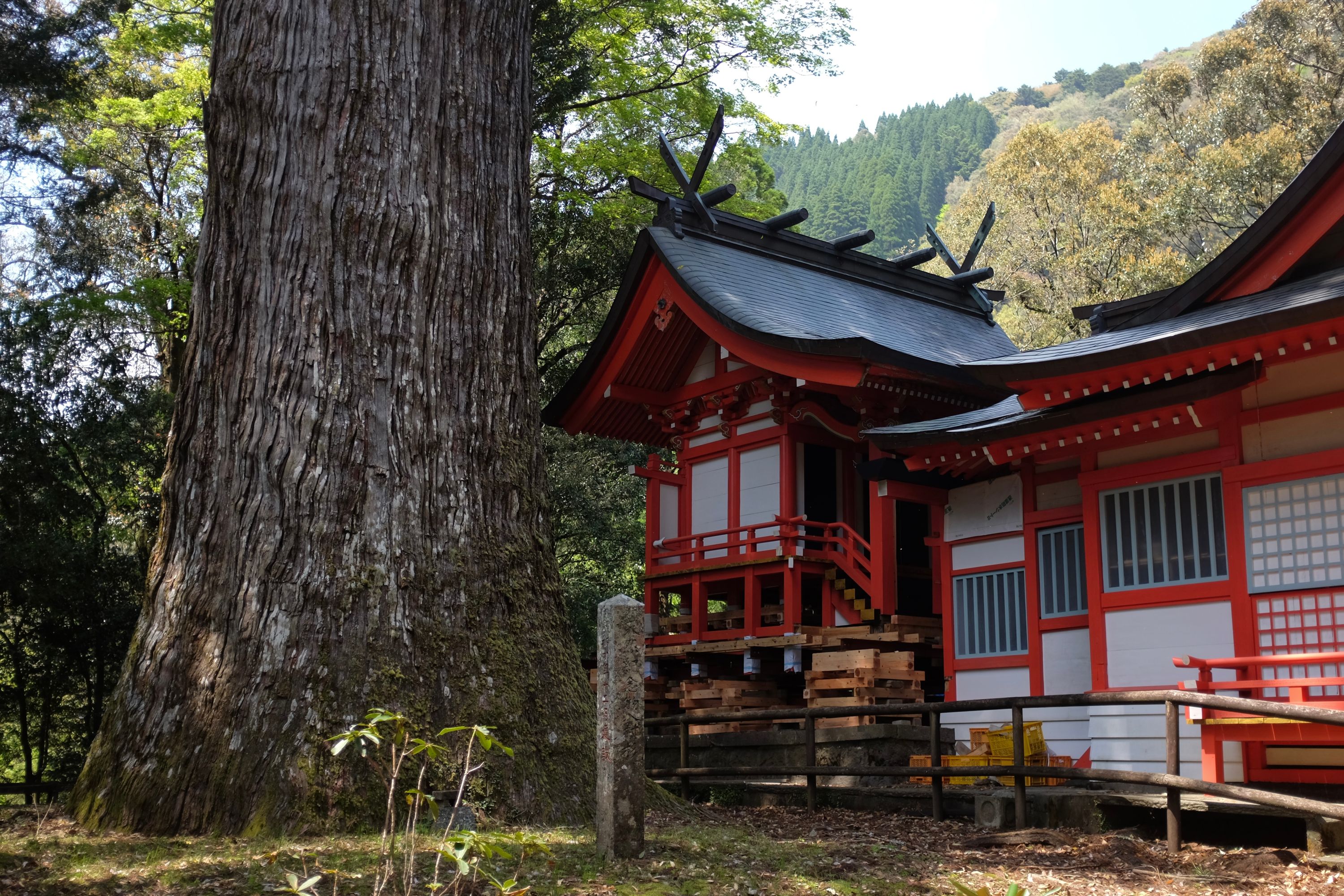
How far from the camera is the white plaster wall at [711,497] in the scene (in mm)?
14680

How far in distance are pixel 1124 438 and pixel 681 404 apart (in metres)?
6.80

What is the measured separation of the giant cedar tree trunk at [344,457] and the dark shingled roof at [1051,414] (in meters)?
4.75

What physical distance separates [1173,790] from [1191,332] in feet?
11.4

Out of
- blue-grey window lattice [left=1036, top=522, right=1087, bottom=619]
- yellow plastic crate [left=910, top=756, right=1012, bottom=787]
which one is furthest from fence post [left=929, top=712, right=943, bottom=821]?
blue-grey window lattice [left=1036, top=522, right=1087, bottom=619]

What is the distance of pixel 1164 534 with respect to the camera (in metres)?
9.39

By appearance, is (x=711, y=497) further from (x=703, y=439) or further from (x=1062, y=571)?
(x=1062, y=571)

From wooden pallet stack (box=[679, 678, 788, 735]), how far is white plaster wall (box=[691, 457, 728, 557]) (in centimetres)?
216

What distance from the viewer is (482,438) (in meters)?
6.60

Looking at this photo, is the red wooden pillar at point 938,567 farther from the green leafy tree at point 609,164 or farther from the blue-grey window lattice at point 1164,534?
the green leafy tree at point 609,164

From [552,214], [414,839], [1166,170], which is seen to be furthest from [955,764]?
[1166,170]

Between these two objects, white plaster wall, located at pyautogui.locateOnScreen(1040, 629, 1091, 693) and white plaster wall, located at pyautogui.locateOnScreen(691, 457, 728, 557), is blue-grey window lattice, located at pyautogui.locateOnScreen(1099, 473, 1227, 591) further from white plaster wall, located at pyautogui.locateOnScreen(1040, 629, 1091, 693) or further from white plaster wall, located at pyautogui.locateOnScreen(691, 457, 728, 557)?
white plaster wall, located at pyautogui.locateOnScreen(691, 457, 728, 557)

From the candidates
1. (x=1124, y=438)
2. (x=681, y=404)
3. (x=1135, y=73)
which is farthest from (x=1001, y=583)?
(x=1135, y=73)

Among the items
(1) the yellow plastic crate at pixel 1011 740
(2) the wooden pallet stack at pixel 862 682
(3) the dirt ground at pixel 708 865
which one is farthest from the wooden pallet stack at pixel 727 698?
(3) the dirt ground at pixel 708 865

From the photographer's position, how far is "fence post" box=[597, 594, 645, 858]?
201 inches
